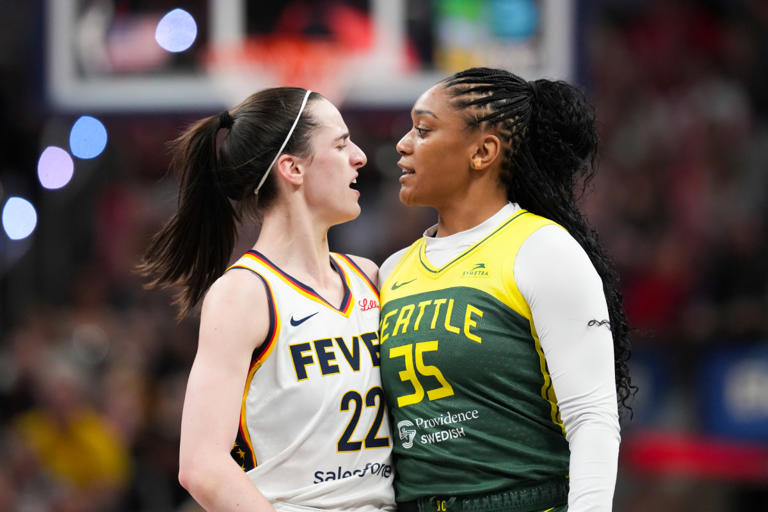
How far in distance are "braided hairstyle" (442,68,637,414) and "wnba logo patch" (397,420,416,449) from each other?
0.61m

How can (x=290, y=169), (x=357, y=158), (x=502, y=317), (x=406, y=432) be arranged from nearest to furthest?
(x=502, y=317)
(x=406, y=432)
(x=290, y=169)
(x=357, y=158)

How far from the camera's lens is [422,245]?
312 centimetres

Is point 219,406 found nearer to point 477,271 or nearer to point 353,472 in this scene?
point 353,472

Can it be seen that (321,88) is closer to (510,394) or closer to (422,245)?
(422,245)

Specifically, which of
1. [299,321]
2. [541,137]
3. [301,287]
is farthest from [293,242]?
[541,137]

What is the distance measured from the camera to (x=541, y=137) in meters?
2.97

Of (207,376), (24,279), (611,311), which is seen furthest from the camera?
(24,279)

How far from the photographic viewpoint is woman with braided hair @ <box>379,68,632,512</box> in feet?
8.76

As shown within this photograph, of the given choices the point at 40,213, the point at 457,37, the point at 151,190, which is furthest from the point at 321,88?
the point at 40,213

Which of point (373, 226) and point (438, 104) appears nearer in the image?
point (438, 104)

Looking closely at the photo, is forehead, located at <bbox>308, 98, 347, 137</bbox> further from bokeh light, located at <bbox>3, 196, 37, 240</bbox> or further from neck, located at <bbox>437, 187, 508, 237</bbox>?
bokeh light, located at <bbox>3, 196, 37, 240</bbox>

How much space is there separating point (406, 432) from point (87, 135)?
5.57 metres

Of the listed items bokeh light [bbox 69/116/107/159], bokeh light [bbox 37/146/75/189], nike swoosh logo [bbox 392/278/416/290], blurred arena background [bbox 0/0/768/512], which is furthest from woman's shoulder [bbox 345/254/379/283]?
bokeh light [bbox 37/146/75/189]

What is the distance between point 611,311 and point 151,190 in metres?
7.33
